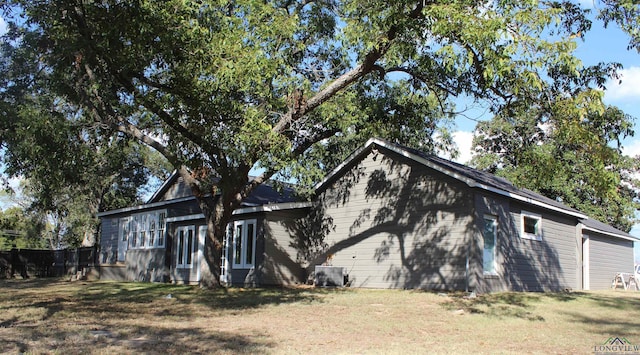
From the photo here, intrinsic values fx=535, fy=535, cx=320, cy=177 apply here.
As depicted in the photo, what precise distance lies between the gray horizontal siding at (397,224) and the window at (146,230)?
861cm

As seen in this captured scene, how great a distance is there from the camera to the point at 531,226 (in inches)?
695

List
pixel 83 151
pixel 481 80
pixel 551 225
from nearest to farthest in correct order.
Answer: pixel 481 80 < pixel 83 151 < pixel 551 225

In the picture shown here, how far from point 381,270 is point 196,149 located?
23.1 feet

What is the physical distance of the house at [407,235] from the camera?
15625 mm

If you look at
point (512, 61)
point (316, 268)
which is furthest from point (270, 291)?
point (512, 61)

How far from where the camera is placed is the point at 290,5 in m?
19.2

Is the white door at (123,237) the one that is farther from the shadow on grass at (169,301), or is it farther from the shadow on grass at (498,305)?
the shadow on grass at (498,305)

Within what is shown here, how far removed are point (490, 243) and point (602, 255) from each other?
929 centimetres

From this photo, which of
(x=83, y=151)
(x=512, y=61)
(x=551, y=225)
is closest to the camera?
(x=512, y=61)

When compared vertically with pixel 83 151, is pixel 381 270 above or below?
below

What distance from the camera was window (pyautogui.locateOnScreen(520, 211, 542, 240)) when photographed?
17.1m

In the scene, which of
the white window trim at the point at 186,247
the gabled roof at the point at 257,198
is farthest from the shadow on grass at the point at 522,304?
the white window trim at the point at 186,247

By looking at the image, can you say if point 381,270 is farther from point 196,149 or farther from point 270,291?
point 196,149

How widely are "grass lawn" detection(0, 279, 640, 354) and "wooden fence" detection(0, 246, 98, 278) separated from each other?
13.7 m
